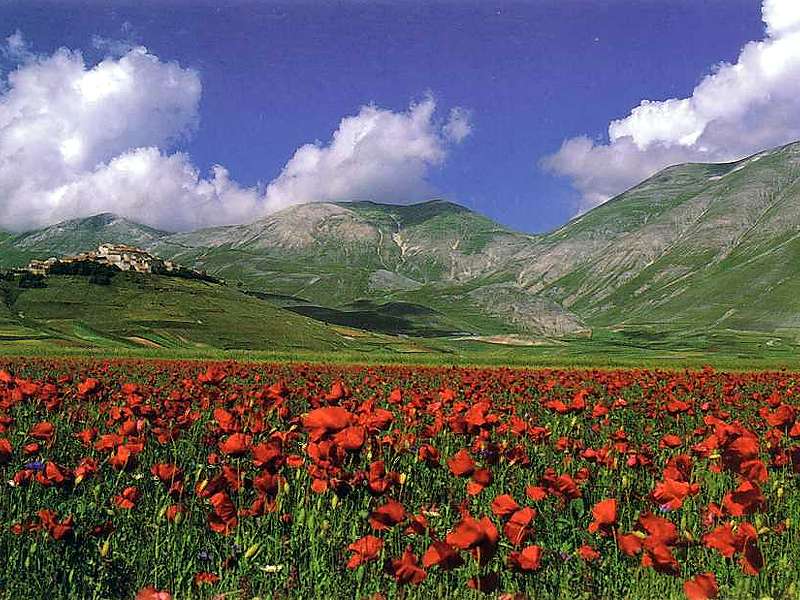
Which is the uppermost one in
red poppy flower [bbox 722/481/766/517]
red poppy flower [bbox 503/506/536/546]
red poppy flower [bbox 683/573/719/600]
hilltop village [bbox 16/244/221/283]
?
hilltop village [bbox 16/244/221/283]

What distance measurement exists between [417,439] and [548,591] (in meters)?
3.42

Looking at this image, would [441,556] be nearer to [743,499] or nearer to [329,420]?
[329,420]

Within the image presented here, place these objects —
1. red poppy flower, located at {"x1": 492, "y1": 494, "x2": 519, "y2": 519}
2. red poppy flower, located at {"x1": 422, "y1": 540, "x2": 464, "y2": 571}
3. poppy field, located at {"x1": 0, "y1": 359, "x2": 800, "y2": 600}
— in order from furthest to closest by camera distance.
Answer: poppy field, located at {"x1": 0, "y1": 359, "x2": 800, "y2": 600}, red poppy flower, located at {"x1": 492, "y1": 494, "x2": 519, "y2": 519}, red poppy flower, located at {"x1": 422, "y1": 540, "x2": 464, "y2": 571}

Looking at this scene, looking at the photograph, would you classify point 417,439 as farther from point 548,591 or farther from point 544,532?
point 548,591

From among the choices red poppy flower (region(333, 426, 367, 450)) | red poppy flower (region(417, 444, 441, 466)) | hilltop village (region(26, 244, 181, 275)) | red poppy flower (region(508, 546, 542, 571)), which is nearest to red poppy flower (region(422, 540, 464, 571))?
red poppy flower (region(508, 546, 542, 571))

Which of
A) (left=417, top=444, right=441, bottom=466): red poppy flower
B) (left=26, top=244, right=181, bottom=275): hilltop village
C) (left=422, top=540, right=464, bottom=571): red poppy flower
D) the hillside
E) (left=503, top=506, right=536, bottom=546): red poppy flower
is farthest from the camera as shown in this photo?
(left=26, top=244, right=181, bottom=275): hilltop village

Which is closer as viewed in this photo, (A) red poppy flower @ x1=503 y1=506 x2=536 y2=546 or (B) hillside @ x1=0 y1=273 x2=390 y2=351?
(A) red poppy flower @ x1=503 y1=506 x2=536 y2=546

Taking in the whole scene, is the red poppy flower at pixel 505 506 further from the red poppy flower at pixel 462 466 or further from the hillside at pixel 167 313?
the hillside at pixel 167 313

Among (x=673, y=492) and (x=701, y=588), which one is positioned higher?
(x=673, y=492)

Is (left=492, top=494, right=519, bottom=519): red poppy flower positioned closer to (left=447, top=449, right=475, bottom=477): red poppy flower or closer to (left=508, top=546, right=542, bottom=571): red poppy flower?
(left=508, top=546, right=542, bottom=571): red poppy flower

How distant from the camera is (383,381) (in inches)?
702

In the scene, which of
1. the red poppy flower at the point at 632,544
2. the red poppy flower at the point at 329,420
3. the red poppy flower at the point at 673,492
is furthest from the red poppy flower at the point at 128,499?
the red poppy flower at the point at 673,492

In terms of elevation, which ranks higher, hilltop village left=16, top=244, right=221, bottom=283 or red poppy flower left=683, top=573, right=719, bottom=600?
hilltop village left=16, top=244, right=221, bottom=283

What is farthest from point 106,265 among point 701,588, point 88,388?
point 701,588
